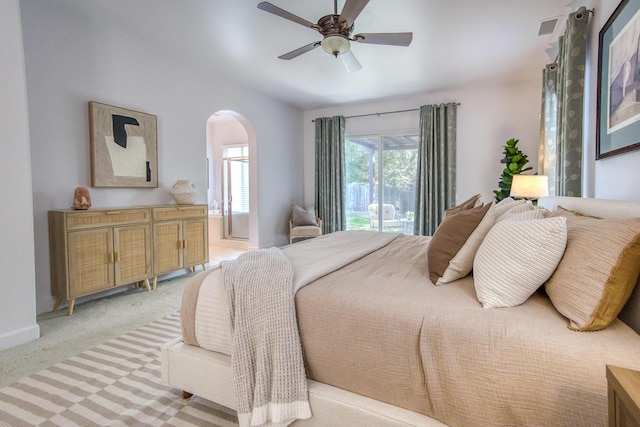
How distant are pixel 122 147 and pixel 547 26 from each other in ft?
14.6

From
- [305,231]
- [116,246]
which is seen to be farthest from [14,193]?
[305,231]

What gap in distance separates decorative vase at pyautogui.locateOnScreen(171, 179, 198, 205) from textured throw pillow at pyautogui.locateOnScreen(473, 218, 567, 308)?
3.34 m

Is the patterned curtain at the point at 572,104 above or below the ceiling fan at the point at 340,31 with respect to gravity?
below

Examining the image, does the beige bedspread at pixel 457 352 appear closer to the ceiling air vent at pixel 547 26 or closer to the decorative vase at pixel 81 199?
the decorative vase at pixel 81 199

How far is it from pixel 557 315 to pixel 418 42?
3199 mm

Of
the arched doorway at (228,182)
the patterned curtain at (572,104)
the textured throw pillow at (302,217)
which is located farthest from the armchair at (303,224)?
the patterned curtain at (572,104)

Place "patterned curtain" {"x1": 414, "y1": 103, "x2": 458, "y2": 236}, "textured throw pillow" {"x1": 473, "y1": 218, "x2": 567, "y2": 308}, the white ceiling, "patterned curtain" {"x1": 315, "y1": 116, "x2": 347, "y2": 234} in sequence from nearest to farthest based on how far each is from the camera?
"textured throw pillow" {"x1": 473, "y1": 218, "x2": 567, "y2": 308}
the white ceiling
"patterned curtain" {"x1": 414, "y1": 103, "x2": 458, "y2": 236}
"patterned curtain" {"x1": 315, "y1": 116, "x2": 347, "y2": 234}

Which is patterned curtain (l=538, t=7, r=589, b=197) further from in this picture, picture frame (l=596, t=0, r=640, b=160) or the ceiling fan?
the ceiling fan

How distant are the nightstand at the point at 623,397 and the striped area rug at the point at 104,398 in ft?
4.70

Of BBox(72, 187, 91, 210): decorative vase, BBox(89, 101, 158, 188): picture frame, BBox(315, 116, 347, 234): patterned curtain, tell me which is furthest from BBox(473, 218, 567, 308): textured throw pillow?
BBox(315, 116, 347, 234): patterned curtain

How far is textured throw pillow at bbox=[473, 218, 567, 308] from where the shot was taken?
1.09 meters

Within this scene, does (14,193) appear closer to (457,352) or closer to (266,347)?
(266,347)

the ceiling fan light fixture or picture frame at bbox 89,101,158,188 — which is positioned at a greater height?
the ceiling fan light fixture

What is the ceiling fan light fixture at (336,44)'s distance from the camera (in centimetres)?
249
